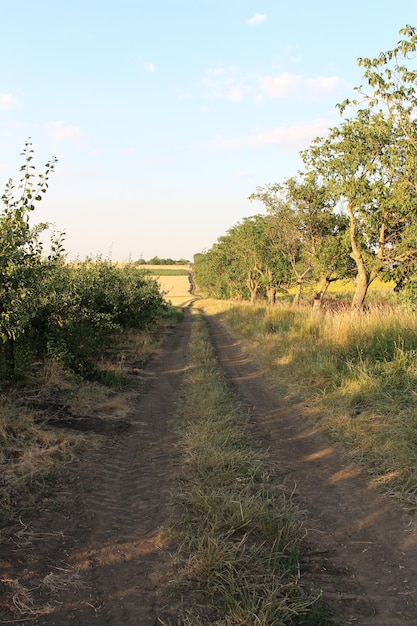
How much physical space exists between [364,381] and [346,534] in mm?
3765

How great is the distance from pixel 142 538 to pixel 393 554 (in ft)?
6.50

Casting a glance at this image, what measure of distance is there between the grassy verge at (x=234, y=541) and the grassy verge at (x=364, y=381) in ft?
4.14

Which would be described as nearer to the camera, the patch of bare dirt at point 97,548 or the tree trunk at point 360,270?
the patch of bare dirt at point 97,548

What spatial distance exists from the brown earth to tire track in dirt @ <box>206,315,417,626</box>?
0.01 meters

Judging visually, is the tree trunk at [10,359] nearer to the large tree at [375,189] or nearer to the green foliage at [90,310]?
the green foliage at [90,310]

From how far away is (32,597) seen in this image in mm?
2867

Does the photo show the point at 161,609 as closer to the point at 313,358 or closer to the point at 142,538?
the point at 142,538

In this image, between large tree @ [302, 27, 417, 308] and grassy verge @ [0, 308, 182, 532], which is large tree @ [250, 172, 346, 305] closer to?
large tree @ [302, 27, 417, 308]

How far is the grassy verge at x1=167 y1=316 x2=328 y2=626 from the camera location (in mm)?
2729

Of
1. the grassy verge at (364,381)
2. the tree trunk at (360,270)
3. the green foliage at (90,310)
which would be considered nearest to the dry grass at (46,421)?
the green foliage at (90,310)

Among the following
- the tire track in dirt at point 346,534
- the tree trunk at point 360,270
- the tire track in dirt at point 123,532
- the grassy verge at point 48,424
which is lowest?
the tire track in dirt at point 346,534

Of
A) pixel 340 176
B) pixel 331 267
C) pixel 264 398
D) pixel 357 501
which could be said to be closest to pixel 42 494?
pixel 357 501

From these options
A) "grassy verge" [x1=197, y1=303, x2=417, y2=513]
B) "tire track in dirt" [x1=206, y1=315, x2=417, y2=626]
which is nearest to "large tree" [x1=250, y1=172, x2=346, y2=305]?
"grassy verge" [x1=197, y1=303, x2=417, y2=513]

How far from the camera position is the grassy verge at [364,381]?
4.99 metres
